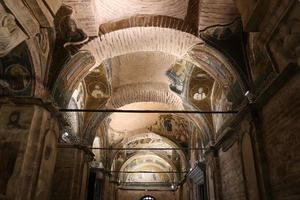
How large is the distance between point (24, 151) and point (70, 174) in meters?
4.38

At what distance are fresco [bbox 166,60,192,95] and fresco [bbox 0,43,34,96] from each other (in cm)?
527

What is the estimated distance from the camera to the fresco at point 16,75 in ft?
19.3

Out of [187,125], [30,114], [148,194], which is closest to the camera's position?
[30,114]

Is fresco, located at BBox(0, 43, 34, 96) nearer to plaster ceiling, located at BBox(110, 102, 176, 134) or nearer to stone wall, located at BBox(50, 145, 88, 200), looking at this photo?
stone wall, located at BBox(50, 145, 88, 200)

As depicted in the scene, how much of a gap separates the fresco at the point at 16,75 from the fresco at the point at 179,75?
17.3 feet

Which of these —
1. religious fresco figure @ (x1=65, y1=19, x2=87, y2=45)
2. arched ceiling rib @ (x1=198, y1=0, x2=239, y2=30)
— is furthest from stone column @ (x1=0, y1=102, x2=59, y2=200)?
arched ceiling rib @ (x1=198, y1=0, x2=239, y2=30)

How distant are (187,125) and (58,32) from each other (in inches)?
395

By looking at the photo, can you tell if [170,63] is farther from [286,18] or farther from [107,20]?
[286,18]

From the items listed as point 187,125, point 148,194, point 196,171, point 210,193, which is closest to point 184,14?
point 210,193

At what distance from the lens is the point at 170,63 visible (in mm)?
10148

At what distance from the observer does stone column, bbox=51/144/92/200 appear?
923cm

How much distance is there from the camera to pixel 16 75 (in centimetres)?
603

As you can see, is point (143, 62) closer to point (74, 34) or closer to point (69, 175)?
point (74, 34)

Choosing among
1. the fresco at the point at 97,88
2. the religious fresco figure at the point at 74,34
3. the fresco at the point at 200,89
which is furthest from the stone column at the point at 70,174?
the fresco at the point at 200,89
